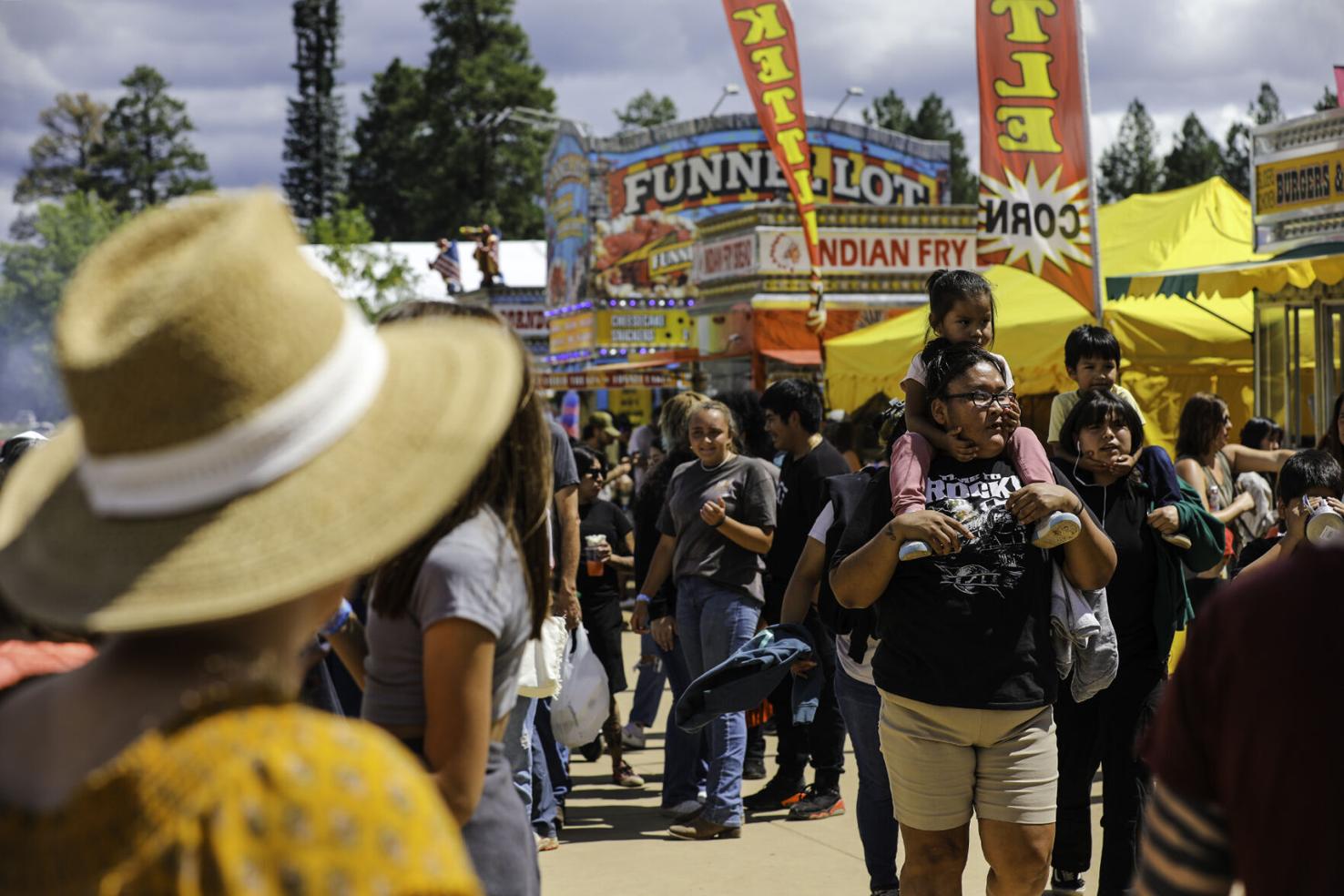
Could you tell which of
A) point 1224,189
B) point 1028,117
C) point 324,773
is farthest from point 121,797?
point 1224,189

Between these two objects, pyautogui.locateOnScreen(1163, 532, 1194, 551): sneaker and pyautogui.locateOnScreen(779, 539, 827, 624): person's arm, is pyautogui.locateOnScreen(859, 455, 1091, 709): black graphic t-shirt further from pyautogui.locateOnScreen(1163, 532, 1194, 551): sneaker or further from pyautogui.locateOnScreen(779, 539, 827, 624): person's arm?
pyautogui.locateOnScreen(779, 539, 827, 624): person's arm

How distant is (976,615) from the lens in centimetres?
388

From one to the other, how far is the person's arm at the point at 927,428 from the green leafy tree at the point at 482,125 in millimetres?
64642

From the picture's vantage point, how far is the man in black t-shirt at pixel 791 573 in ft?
21.9

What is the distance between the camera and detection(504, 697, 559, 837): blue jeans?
4.60 metres

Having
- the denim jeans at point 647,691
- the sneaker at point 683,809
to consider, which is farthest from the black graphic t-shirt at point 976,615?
the denim jeans at point 647,691

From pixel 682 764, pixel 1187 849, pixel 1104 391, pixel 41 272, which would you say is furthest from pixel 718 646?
pixel 41 272

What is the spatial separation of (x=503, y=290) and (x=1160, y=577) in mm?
36656

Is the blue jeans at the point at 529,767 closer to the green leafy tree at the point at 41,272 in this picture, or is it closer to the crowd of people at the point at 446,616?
the crowd of people at the point at 446,616

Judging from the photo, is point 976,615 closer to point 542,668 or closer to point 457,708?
point 542,668

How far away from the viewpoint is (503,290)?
40656mm

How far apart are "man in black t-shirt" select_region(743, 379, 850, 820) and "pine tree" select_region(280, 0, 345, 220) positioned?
71.6 meters

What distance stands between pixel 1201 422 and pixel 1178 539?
2621 mm

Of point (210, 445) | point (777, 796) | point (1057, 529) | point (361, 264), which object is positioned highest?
point (361, 264)
